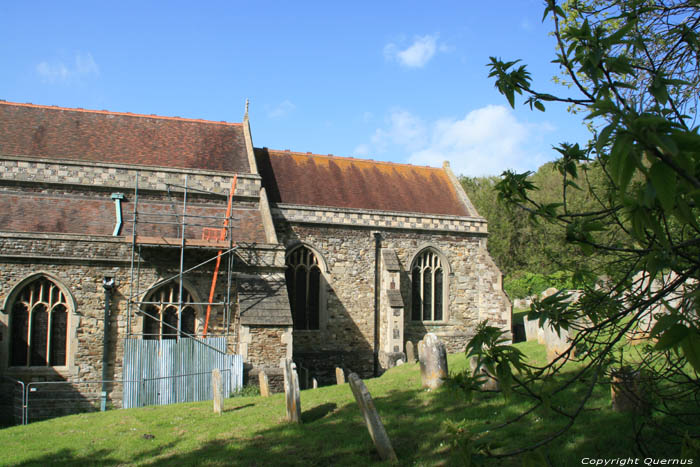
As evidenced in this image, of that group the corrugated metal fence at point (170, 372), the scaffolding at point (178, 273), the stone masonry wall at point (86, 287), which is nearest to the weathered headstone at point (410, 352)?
the stone masonry wall at point (86, 287)

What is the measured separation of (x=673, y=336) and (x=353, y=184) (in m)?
20.3

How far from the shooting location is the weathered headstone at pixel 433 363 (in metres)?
10.8

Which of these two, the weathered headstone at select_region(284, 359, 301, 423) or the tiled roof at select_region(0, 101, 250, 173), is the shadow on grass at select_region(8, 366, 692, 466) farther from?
the tiled roof at select_region(0, 101, 250, 173)

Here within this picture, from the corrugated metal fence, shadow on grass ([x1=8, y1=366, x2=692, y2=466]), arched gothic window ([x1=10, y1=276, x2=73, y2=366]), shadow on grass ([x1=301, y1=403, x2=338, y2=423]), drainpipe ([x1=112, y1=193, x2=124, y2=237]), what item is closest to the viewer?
shadow on grass ([x1=8, y1=366, x2=692, y2=466])

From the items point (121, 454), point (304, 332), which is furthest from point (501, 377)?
point (304, 332)

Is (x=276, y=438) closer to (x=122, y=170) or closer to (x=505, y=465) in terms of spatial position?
(x=505, y=465)

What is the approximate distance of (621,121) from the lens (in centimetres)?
186

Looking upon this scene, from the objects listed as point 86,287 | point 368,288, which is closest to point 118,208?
point 86,287

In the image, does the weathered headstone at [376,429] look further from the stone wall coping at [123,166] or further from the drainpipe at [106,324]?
the stone wall coping at [123,166]

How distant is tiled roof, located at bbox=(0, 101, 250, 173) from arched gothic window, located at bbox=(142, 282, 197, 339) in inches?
213

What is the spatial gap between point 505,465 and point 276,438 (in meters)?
3.74

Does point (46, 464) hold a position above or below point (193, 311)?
below

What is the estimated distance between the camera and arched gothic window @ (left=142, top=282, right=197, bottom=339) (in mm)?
14578

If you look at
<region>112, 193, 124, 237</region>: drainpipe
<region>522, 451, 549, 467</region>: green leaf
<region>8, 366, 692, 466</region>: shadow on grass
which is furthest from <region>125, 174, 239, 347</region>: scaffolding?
<region>522, 451, 549, 467</region>: green leaf
